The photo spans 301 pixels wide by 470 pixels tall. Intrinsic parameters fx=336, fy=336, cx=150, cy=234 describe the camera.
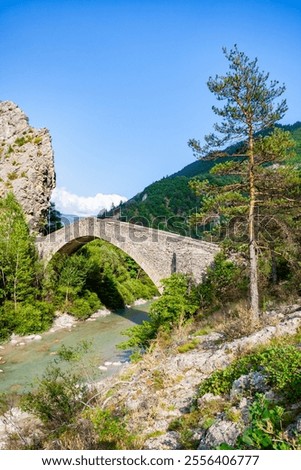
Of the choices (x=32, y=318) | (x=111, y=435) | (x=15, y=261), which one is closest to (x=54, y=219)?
(x=15, y=261)

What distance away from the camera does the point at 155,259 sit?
17.9 m

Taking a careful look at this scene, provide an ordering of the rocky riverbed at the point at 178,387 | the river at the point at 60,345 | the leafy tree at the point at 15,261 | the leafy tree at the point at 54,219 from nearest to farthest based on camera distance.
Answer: the rocky riverbed at the point at 178,387 → the river at the point at 60,345 → the leafy tree at the point at 15,261 → the leafy tree at the point at 54,219

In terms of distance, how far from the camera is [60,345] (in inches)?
701

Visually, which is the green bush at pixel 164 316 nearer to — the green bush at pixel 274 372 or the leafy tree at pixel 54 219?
the green bush at pixel 274 372

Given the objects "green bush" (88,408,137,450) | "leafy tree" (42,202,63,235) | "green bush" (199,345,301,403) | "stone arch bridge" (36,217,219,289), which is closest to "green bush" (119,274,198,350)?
"stone arch bridge" (36,217,219,289)

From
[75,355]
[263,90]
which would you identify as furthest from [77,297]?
[263,90]

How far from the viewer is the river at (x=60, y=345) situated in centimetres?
1323

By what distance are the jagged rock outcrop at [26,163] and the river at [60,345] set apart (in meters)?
10.4

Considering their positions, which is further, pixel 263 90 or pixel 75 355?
pixel 263 90

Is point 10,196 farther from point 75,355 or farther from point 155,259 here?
point 75,355

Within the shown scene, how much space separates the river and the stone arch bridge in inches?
174

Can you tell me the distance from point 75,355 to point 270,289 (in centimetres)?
835

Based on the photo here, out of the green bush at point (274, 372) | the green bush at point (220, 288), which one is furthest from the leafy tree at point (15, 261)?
the green bush at point (274, 372)

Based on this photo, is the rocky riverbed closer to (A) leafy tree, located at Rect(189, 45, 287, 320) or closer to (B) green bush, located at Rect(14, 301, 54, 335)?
(A) leafy tree, located at Rect(189, 45, 287, 320)
